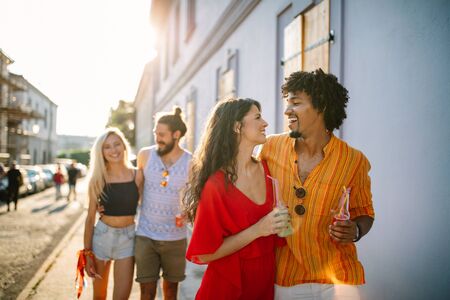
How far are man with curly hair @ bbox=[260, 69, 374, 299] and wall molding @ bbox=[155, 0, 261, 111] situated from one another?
4.94m

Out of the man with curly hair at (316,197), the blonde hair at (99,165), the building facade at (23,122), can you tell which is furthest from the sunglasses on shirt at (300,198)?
the building facade at (23,122)

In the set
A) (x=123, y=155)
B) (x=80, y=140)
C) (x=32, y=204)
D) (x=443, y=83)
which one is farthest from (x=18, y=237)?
(x=80, y=140)

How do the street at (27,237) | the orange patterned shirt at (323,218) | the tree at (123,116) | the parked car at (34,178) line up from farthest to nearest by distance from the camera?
the tree at (123,116) < the parked car at (34,178) < the street at (27,237) < the orange patterned shirt at (323,218)

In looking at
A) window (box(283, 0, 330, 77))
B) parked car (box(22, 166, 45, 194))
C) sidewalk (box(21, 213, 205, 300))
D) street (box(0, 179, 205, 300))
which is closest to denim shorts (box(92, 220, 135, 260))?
street (box(0, 179, 205, 300))

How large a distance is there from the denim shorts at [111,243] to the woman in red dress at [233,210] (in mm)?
1532

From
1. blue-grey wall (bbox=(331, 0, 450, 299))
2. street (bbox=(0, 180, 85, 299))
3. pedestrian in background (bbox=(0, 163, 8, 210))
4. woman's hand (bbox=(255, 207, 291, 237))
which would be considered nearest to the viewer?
woman's hand (bbox=(255, 207, 291, 237))

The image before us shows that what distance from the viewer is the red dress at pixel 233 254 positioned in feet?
6.63

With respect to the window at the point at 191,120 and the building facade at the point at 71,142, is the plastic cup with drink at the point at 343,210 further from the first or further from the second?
the building facade at the point at 71,142

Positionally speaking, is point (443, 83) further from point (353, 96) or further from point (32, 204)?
point (32, 204)

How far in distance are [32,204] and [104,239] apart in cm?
1501

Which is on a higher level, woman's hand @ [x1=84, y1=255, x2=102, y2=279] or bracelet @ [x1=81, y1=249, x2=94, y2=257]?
bracelet @ [x1=81, y1=249, x2=94, y2=257]

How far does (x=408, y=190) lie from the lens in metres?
3.05

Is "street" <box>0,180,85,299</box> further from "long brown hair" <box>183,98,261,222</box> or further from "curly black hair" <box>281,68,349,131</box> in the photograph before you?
"curly black hair" <box>281,68,349,131</box>

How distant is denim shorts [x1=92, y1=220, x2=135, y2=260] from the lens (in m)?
3.59
